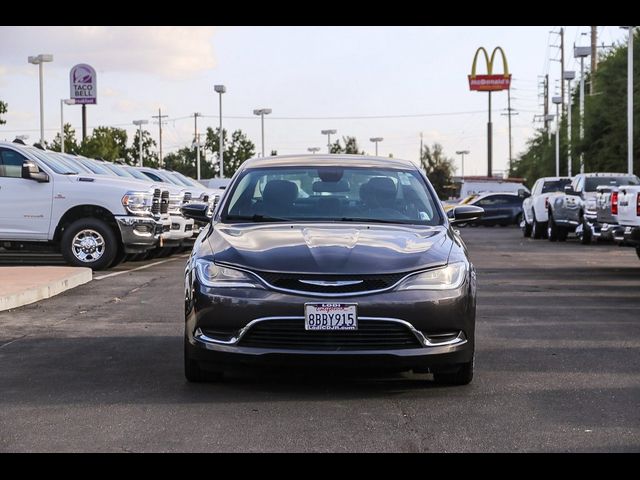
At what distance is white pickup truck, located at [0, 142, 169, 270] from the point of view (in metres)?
18.7

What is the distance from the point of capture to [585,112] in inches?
2078

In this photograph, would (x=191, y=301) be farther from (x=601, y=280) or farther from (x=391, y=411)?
(x=601, y=280)

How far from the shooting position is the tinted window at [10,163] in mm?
18875

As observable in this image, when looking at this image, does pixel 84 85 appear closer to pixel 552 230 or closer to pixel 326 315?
pixel 552 230

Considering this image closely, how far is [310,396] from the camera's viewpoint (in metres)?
7.43

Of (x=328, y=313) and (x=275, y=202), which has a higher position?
(x=275, y=202)

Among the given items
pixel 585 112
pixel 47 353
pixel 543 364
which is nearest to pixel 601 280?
pixel 543 364

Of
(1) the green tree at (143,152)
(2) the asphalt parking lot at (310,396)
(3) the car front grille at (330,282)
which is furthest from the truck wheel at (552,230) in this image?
(1) the green tree at (143,152)

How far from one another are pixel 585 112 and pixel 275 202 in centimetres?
4607

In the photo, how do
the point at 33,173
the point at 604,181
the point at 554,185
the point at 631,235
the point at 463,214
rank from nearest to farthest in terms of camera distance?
the point at 463,214 < the point at 631,235 < the point at 33,173 < the point at 604,181 < the point at 554,185

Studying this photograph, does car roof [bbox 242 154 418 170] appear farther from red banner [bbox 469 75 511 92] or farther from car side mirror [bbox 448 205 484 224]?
red banner [bbox 469 75 511 92]

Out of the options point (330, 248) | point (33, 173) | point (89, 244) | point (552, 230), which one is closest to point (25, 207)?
point (33, 173)

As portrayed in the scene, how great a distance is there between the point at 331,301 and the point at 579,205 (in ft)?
78.7
